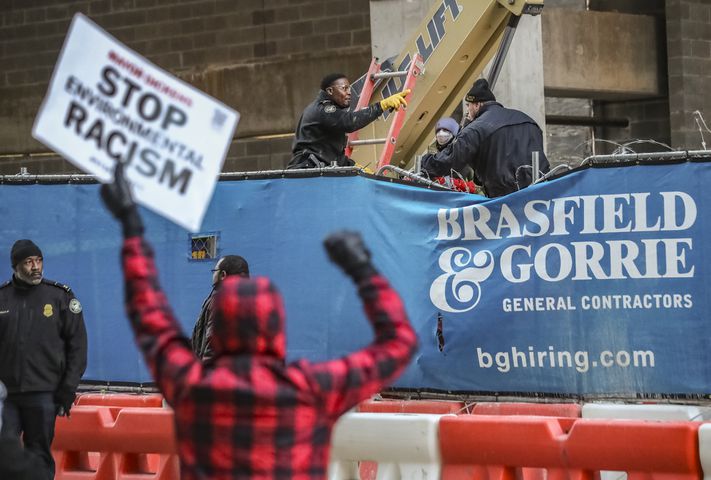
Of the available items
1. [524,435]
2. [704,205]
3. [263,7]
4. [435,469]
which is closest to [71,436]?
[435,469]

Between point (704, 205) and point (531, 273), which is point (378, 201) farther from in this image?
point (704, 205)

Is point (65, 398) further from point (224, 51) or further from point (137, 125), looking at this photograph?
point (224, 51)

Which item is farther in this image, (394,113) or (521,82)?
(521,82)

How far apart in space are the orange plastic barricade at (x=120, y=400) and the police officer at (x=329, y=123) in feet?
7.57

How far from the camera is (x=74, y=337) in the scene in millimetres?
9508

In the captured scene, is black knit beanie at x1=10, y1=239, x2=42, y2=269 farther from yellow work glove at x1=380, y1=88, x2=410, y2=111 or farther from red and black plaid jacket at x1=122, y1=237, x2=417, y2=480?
red and black plaid jacket at x1=122, y1=237, x2=417, y2=480

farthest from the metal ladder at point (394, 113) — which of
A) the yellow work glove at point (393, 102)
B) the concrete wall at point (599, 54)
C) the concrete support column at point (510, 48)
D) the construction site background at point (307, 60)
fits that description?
the concrete wall at point (599, 54)

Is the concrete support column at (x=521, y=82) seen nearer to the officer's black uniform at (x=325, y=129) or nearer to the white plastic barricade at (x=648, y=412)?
the officer's black uniform at (x=325, y=129)

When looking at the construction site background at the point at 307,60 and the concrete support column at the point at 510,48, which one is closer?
the concrete support column at the point at 510,48

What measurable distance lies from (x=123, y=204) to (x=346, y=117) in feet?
24.7

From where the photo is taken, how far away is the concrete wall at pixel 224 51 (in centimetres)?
2228

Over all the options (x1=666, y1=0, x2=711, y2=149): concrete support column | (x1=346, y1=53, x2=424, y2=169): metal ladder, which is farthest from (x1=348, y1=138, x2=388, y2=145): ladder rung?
(x1=666, y1=0, x2=711, y2=149): concrete support column

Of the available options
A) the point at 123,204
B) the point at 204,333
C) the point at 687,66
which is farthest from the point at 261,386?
the point at 687,66

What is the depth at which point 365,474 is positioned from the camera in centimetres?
942
